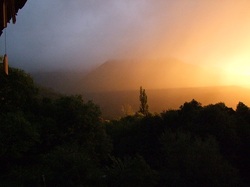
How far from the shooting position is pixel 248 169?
43.6 meters

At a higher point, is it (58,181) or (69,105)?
(69,105)

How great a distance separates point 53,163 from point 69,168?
1489mm

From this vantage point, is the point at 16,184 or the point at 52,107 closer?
the point at 16,184

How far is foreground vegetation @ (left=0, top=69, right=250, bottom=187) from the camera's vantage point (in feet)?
98.9

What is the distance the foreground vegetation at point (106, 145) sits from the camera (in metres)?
30.1

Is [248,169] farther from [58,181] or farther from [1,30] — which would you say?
[1,30]

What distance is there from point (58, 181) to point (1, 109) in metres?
14.1

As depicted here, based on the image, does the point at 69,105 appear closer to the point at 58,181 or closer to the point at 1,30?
the point at 58,181

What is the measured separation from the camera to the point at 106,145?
135 feet

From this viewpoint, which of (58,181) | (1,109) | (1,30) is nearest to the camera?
(1,30)

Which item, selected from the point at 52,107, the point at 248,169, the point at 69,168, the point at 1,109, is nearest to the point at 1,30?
the point at 69,168

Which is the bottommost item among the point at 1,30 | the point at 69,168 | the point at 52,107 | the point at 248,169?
the point at 248,169

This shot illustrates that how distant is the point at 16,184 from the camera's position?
2944 centimetres

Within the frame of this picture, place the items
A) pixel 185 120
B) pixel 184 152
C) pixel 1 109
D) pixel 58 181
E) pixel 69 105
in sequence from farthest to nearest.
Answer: pixel 185 120
pixel 69 105
pixel 1 109
pixel 184 152
pixel 58 181
